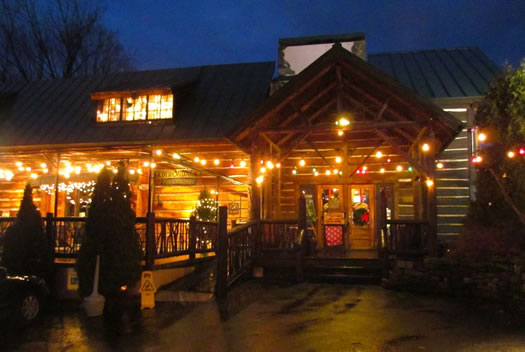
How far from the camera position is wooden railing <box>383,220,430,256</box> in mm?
11398

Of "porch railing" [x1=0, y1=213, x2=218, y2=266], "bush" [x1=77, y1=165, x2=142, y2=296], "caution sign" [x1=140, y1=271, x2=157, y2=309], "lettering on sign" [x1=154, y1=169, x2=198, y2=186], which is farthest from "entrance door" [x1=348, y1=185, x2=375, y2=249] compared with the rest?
"bush" [x1=77, y1=165, x2=142, y2=296]

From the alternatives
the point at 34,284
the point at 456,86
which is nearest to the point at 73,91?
the point at 34,284

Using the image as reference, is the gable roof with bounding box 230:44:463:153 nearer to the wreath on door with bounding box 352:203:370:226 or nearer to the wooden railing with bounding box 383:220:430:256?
the wooden railing with bounding box 383:220:430:256

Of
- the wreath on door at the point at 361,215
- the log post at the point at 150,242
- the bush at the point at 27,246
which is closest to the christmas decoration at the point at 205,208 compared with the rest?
the wreath on door at the point at 361,215

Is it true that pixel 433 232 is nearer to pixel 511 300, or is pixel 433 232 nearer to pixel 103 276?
pixel 511 300

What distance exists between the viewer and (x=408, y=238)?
1170 centimetres

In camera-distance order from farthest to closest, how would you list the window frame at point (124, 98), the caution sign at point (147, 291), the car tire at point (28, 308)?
the window frame at point (124, 98) < the caution sign at point (147, 291) < the car tire at point (28, 308)

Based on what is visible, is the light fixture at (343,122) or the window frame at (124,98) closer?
the light fixture at (343,122)

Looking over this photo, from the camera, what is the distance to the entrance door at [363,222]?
1598cm

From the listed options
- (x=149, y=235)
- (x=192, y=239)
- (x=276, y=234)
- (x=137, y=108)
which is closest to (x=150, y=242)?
(x=149, y=235)

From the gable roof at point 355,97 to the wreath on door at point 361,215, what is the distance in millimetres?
3154

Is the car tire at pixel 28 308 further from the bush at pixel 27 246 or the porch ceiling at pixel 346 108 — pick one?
the porch ceiling at pixel 346 108

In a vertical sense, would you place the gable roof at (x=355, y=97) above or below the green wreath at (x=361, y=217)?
above

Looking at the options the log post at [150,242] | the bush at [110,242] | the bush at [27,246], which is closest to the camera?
the bush at [110,242]
